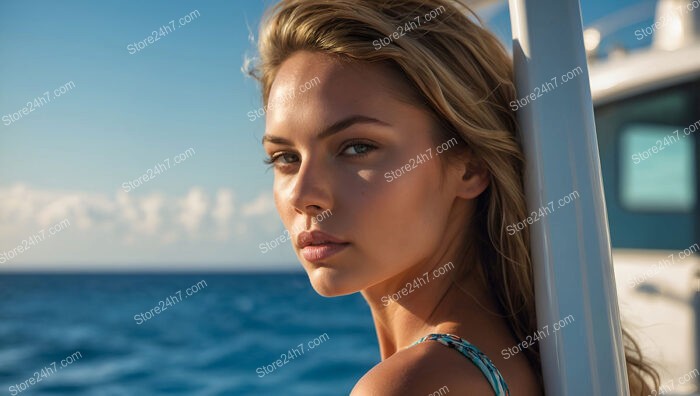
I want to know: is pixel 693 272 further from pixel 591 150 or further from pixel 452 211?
pixel 591 150

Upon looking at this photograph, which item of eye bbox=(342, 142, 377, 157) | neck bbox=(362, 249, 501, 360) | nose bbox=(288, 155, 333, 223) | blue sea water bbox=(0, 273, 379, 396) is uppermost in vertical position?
blue sea water bbox=(0, 273, 379, 396)

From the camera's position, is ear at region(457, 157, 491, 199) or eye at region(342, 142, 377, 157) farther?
ear at region(457, 157, 491, 199)

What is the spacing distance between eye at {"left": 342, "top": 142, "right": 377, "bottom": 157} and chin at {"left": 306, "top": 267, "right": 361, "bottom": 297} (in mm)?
227

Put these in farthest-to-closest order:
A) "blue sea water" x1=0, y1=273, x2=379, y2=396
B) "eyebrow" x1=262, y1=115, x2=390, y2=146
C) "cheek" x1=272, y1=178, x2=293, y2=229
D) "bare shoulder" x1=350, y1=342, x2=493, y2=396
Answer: "blue sea water" x1=0, y1=273, x2=379, y2=396, "cheek" x1=272, y1=178, x2=293, y2=229, "eyebrow" x1=262, y1=115, x2=390, y2=146, "bare shoulder" x1=350, y1=342, x2=493, y2=396

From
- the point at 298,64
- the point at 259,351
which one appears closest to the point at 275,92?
the point at 298,64

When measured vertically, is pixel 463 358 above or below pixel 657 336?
above

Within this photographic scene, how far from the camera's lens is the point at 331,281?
54.5 inches

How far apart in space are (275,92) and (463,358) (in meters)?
0.70

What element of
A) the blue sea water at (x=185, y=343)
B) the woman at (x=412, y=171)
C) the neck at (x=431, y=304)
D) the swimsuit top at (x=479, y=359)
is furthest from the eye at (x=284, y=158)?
the blue sea water at (x=185, y=343)

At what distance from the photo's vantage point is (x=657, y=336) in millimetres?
3824

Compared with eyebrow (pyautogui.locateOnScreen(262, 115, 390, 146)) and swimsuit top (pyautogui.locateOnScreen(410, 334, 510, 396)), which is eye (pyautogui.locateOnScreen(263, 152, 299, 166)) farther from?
swimsuit top (pyautogui.locateOnScreen(410, 334, 510, 396))

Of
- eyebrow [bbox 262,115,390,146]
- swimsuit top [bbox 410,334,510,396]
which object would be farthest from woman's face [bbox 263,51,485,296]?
swimsuit top [bbox 410,334,510,396]

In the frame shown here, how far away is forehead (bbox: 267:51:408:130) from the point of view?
1.37 meters

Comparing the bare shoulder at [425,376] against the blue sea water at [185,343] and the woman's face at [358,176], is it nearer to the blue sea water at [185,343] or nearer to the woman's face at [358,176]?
the woman's face at [358,176]
